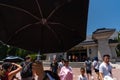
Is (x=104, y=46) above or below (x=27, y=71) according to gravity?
above

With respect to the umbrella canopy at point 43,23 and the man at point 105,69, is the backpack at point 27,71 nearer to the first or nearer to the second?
the man at point 105,69

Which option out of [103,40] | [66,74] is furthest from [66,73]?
[103,40]

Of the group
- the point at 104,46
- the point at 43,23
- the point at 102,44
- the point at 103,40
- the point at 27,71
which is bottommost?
the point at 27,71

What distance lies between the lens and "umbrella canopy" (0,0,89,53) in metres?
3.25

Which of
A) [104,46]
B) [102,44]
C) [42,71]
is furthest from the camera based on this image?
[102,44]

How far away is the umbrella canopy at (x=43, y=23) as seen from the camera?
3246 millimetres

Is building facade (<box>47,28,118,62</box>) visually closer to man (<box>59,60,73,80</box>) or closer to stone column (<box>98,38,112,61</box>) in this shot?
stone column (<box>98,38,112,61</box>)

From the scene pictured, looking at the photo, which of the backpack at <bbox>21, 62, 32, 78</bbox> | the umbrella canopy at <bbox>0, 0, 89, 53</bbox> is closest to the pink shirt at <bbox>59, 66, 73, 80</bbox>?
the backpack at <bbox>21, 62, 32, 78</bbox>

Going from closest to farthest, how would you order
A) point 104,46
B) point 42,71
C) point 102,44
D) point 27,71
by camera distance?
point 42,71, point 27,71, point 104,46, point 102,44

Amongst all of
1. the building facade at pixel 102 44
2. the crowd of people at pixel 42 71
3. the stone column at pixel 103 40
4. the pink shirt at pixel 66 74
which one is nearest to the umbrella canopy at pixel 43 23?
the crowd of people at pixel 42 71

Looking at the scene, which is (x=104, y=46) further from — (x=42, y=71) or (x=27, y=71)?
(x=42, y=71)

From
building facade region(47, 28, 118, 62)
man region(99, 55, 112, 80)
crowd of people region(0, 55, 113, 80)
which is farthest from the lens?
building facade region(47, 28, 118, 62)

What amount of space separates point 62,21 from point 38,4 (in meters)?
0.40

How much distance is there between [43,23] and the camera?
343 cm
